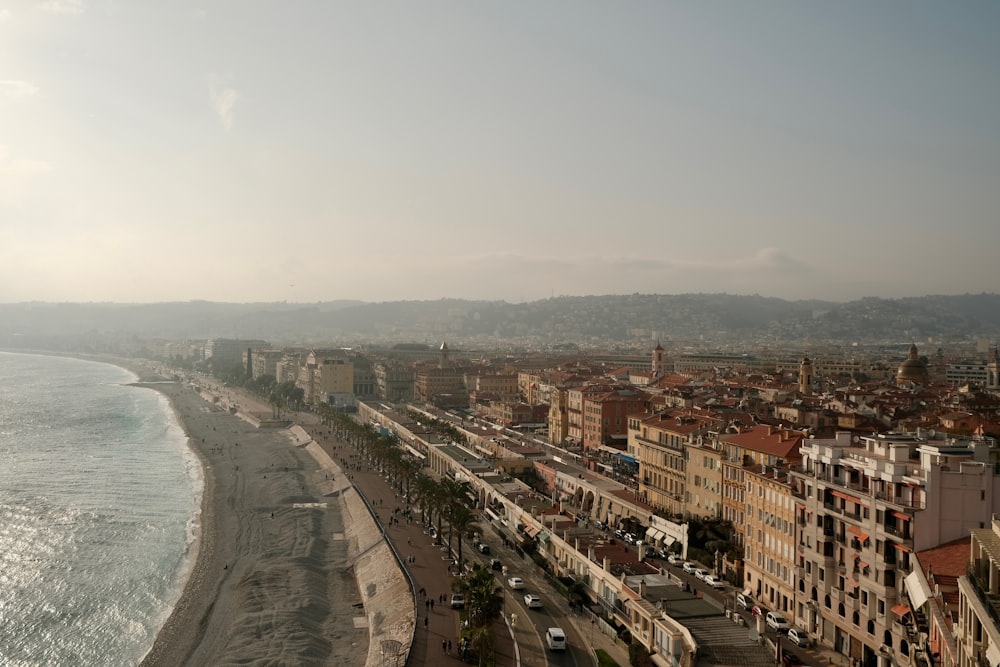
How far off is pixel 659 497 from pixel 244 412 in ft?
278

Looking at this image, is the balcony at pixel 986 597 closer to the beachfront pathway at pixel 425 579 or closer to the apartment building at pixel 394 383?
the beachfront pathway at pixel 425 579

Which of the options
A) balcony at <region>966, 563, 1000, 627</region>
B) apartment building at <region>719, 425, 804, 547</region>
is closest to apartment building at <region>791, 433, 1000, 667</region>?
apartment building at <region>719, 425, 804, 547</region>

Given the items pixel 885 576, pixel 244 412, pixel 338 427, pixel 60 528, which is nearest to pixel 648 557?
pixel 885 576

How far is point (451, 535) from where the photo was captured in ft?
142

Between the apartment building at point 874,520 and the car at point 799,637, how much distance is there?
14.6 inches

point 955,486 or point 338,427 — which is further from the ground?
point 955,486

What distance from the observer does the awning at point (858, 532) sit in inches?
1044

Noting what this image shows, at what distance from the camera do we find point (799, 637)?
28875mm

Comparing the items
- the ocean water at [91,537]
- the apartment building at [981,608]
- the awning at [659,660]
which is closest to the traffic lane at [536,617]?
the awning at [659,660]

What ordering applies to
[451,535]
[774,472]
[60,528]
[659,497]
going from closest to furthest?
[774,472] < [451,535] < [659,497] < [60,528]

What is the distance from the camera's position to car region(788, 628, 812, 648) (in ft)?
94.0

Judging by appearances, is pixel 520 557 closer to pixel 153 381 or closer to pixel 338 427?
pixel 338 427

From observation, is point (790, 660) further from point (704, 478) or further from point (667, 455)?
point (667, 455)

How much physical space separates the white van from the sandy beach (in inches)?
327
